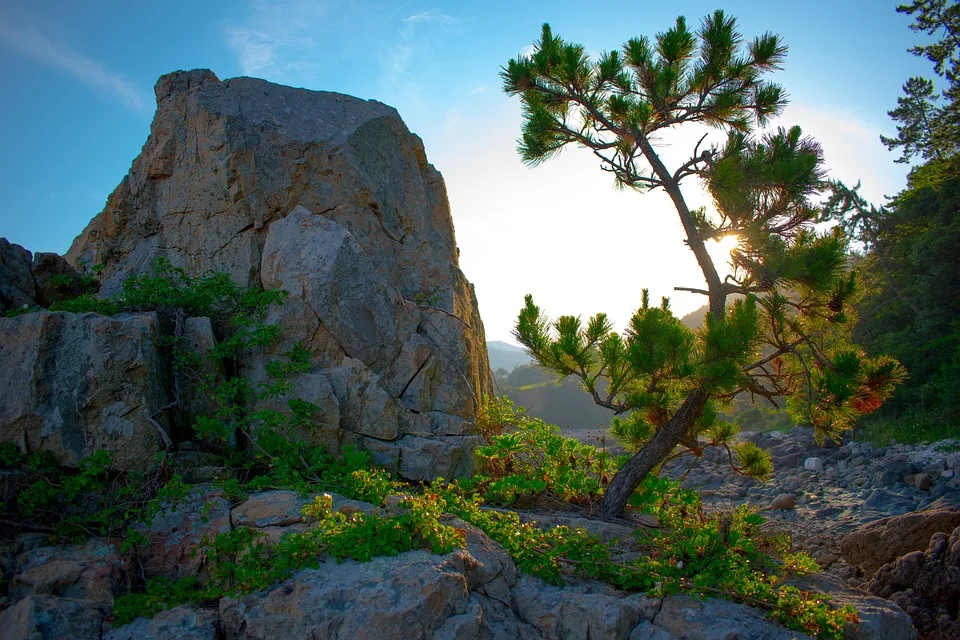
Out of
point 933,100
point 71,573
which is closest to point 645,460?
point 71,573

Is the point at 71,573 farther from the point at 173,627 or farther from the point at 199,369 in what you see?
the point at 199,369

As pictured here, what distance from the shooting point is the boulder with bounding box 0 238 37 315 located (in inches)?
237

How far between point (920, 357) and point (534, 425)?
672 inches

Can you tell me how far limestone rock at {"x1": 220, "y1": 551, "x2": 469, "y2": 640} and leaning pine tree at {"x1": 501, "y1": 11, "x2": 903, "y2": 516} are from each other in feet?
9.73

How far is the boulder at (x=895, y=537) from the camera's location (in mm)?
6250

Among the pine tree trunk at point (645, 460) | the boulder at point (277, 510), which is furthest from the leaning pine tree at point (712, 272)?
the boulder at point (277, 510)

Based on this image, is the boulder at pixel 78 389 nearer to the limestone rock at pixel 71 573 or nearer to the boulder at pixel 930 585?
the limestone rock at pixel 71 573

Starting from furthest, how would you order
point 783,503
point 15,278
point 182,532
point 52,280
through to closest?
1. point 783,503
2. point 52,280
3. point 15,278
4. point 182,532

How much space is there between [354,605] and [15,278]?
18.3 feet

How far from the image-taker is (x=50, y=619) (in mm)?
3367

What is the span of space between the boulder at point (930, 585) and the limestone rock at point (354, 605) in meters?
4.33

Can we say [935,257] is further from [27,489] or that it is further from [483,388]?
[27,489]

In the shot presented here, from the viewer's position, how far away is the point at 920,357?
18.3m

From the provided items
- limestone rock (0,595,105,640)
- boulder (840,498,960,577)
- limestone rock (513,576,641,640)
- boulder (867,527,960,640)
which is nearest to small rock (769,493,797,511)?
boulder (840,498,960,577)
